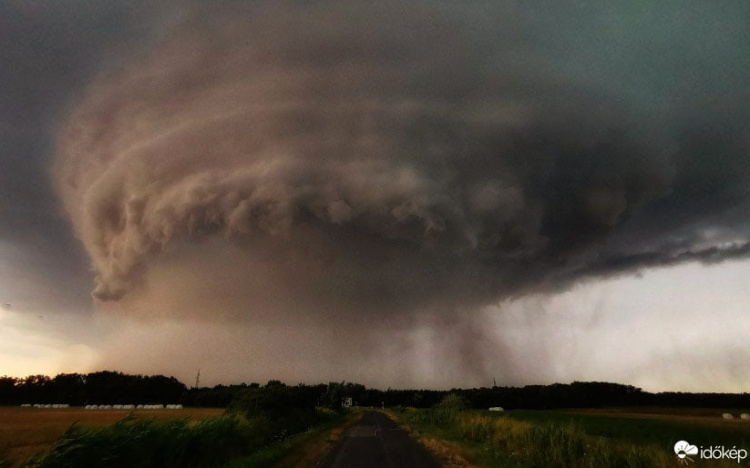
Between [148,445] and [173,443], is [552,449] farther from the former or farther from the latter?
[148,445]

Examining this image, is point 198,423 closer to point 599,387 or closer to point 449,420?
point 449,420

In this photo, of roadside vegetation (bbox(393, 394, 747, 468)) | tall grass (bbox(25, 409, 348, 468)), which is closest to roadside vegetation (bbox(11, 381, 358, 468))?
tall grass (bbox(25, 409, 348, 468))

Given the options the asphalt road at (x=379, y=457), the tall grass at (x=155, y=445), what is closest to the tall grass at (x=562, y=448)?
the asphalt road at (x=379, y=457)

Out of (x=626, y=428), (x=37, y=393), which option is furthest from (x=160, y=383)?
(x=626, y=428)

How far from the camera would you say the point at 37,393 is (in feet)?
563

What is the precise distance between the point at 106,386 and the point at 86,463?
212 meters

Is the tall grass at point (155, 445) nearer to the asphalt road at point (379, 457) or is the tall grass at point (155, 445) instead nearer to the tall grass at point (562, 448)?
the asphalt road at point (379, 457)

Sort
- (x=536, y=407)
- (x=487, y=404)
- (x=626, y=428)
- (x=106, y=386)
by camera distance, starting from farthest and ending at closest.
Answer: (x=106, y=386) < (x=487, y=404) < (x=536, y=407) < (x=626, y=428)

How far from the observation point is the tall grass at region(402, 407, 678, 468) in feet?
52.0

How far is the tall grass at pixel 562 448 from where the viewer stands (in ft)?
52.0

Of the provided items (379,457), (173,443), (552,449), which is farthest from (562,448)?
(173,443)

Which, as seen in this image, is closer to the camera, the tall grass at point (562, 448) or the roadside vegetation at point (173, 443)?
the roadside vegetation at point (173, 443)

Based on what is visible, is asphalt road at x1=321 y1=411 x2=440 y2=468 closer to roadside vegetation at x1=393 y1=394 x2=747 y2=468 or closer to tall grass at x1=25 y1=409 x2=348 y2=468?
roadside vegetation at x1=393 y1=394 x2=747 y2=468


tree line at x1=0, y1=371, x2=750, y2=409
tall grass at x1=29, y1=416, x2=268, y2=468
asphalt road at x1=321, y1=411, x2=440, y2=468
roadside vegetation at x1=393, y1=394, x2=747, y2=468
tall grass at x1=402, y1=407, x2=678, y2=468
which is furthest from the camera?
tree line at x1=0, y1=371, x2=750, y2=409
